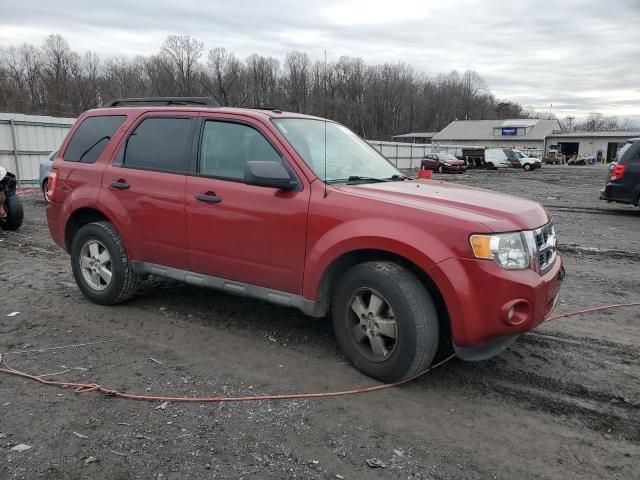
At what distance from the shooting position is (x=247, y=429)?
3074 millimetres

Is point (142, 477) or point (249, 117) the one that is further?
point (249, 117)

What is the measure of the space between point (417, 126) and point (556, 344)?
113 m

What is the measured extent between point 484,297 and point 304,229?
1.36m

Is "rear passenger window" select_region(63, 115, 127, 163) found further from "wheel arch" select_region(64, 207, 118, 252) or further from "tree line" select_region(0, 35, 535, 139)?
"tree line" select_region(0, 35, 535, 139)

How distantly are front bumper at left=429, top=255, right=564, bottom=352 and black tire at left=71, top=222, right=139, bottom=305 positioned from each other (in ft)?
10.2

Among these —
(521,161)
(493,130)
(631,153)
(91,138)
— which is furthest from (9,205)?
(493,130)

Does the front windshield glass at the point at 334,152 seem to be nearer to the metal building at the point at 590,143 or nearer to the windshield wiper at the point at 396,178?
the windshield wiper at the point at 396,178

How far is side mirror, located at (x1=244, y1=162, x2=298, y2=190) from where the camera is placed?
12.3 ft

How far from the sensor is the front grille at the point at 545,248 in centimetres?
350

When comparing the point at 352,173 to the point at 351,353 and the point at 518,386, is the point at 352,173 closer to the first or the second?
the point at 351,353

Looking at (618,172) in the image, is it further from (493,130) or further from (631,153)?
(493,130)

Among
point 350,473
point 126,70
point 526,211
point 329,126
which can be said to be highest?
point 126,70

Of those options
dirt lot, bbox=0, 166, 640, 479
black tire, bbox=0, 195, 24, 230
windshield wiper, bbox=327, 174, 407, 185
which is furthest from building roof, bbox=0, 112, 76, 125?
windshield wiper, bbox=327, 174, 407, 185

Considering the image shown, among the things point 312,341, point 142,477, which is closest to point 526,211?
point 312,341
